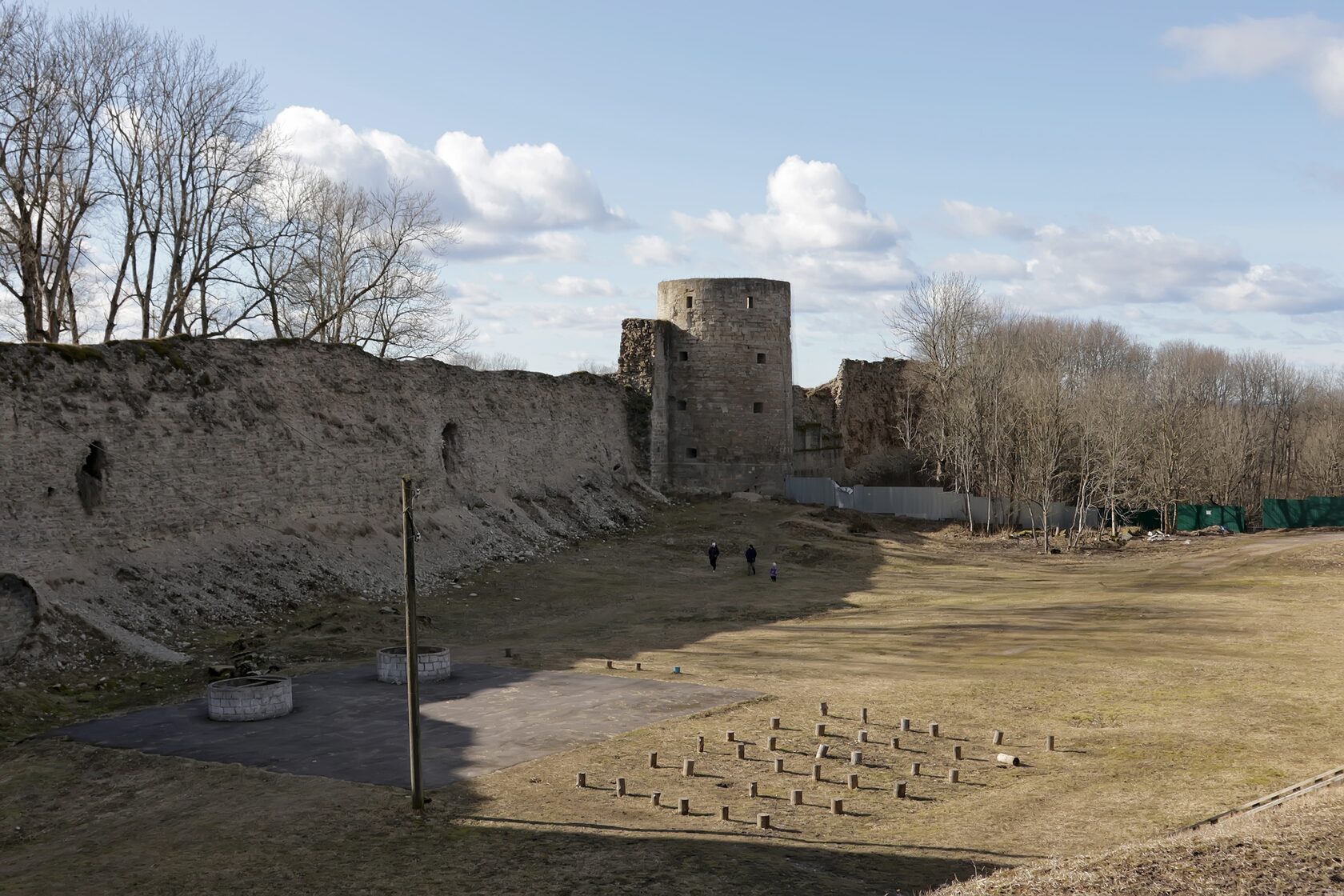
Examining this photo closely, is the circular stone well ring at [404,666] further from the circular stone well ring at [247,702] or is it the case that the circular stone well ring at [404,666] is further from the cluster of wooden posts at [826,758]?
the cluster of wooden posts at [826,758]

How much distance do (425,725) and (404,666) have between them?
2.36 m

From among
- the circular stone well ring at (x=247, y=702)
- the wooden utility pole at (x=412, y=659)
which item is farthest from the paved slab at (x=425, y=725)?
the wooden utility pole at (x=412, y=659)

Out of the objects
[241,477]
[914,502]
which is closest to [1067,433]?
[914,502]

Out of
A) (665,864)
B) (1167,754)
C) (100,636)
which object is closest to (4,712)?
(100,636)

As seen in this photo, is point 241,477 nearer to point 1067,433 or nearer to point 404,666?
point 404,666

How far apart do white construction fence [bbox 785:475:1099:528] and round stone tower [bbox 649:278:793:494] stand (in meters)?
2.48

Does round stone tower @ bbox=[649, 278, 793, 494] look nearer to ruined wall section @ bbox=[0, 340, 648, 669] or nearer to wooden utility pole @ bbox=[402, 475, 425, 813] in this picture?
ruined wall section @ bbox=[0, 340, 648, 669]

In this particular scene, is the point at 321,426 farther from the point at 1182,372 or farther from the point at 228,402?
the point at 1182,372

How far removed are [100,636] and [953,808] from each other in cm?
1364

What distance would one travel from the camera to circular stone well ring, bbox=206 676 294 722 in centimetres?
1485

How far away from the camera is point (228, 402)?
76.8 feet

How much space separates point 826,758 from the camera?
12.6 m

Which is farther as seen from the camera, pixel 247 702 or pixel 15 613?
pixel 15 613

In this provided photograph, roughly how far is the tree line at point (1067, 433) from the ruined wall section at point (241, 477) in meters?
16.1
